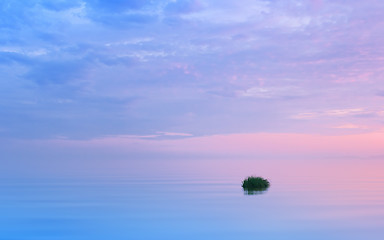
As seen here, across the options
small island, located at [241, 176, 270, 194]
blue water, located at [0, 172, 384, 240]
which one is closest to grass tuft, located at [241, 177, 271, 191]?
small island, located at [241, 176, 270, 194]

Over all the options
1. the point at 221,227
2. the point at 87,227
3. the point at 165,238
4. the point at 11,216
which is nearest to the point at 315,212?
the point at 221,227

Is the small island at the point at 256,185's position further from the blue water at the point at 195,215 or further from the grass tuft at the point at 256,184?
the blue water at the point at 195,215

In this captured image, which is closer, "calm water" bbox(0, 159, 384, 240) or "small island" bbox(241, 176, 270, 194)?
"calm water" bbox(0, 159, 384, 240)

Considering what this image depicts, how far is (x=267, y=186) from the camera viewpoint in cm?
6044

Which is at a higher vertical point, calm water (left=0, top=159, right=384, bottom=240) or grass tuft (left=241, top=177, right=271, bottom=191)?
grass tuft (left=241, top=177, right=271, bottom=191)

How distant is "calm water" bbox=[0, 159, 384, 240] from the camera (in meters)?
31.7

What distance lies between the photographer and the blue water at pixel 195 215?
3161cm

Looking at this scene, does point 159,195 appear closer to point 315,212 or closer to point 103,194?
point 103,194

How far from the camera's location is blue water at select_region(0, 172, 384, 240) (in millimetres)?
31608

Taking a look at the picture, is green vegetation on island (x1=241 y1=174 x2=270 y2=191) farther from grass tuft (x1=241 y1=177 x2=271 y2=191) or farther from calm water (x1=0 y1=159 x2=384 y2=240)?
calm water (x1=0 y1=159 x2=384 y2=240)

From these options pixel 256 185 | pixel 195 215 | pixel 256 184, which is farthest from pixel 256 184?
pixel 195 215

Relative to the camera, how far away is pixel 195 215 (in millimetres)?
39438

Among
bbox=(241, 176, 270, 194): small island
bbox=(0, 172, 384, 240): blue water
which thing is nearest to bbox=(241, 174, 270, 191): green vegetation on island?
bbox=(241, 176, 270, 194): small island

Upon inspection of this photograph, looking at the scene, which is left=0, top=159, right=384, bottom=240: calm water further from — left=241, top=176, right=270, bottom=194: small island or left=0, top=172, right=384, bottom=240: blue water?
left=241, top=176, right=270, bottom=194: small island
